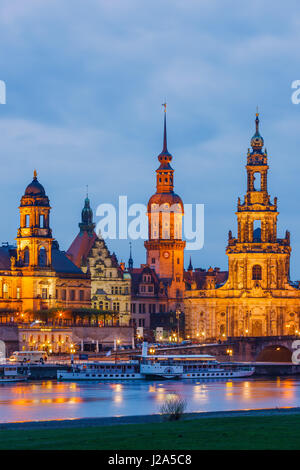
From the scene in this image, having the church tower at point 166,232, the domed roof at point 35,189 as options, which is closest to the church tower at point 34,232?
the domed roof at point 35,189

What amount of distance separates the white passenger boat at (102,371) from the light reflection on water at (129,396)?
125 inches

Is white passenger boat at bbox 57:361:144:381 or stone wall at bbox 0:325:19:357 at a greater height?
stone wall at bbox 0:325:19:357

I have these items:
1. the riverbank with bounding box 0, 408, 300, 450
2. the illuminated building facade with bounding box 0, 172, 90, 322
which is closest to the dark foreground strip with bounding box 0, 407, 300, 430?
the riverbank with bounding box 0, 408, 300, 450

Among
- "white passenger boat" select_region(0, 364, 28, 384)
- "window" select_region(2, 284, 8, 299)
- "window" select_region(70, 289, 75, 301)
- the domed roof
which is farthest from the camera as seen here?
"window" select_region(70, 289, 75, 301)

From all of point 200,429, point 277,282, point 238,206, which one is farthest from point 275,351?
point 200,429

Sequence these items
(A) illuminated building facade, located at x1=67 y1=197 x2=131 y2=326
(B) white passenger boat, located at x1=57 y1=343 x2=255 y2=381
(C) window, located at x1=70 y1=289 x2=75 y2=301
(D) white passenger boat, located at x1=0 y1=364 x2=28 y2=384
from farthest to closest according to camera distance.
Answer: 1. (A) illuminated building facade, located at x1=67 y1=197 x2=131 y2=326
2. (C) window, located at x1=70 y1=289 x2=75 y2=301
3. (B) white passenger boat, located at x1=57 y1=343 x2=255 y2=381
4. (D) white passenger boat, located at x1=0 y1=364 x2=28 y2=384

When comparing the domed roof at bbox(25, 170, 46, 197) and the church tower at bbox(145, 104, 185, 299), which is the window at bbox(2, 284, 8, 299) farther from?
the church tower at bbox(145, 104, 185, 299)

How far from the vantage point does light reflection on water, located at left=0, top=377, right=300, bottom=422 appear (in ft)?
213

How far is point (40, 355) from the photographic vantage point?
110375 mm

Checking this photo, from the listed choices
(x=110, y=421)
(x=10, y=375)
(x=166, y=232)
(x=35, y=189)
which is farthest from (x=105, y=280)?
(x=110, y=421)

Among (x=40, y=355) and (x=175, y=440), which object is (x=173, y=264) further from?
(x=175, y=440)

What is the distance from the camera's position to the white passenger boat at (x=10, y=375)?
9875 cm

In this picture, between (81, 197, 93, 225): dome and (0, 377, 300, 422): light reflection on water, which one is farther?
(81, 197, 93, 225): dome
